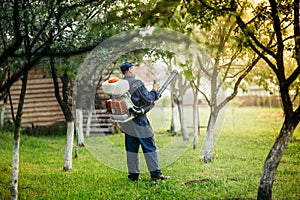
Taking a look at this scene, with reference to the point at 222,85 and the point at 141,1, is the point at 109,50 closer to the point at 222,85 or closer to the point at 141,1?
the point at 141,1

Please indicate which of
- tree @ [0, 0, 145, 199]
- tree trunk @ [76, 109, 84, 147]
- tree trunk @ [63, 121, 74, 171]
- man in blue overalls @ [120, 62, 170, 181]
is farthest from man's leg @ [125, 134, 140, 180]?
tree trunk @ [76, 109, 84, 147]

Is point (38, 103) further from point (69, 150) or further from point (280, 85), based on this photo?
point (280, 85)

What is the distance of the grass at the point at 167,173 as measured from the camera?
13.6ft

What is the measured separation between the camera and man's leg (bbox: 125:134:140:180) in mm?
4461

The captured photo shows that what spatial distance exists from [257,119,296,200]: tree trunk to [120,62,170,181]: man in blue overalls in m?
1.12

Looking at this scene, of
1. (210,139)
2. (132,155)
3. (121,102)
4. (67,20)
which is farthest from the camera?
(210,139)

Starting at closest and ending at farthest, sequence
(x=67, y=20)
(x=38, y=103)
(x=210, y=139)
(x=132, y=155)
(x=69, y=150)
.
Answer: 1. (x=132, y=155)
2. (x=67, y=20)
3. (x=69, y=150)
4. (x=210, y=139)
5. (x=38, y=103)

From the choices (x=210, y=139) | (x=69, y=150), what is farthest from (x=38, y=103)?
(x=210, y=139)

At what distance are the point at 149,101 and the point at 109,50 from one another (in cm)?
98

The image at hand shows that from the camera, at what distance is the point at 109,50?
4910 millimetres

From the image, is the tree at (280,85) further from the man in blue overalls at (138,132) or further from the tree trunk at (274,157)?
the man in blue overalls at (138,132)

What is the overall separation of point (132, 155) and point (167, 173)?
0.48m

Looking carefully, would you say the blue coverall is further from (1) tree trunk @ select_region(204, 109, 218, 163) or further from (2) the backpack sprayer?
(1) tree trunk @ select_region(204, 109, 218, 163)

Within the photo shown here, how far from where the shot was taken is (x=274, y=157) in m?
3.56
